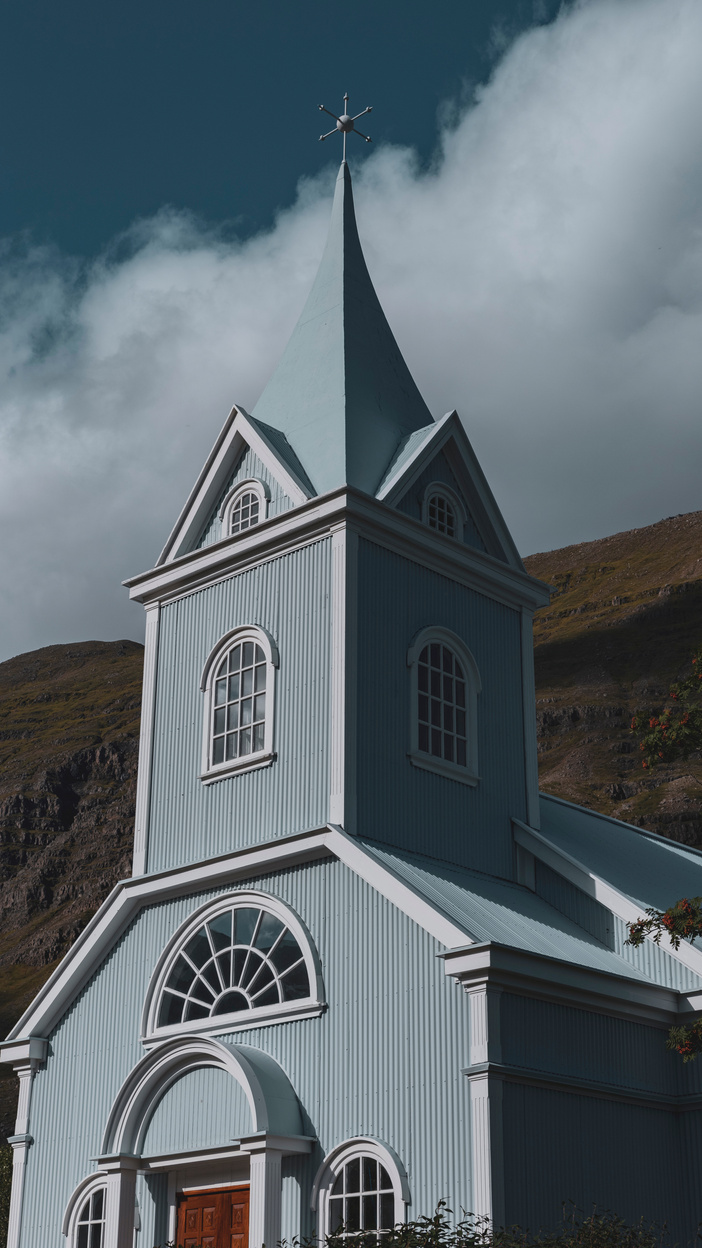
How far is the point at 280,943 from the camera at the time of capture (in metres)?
18.6

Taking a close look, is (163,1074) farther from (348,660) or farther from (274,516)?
(274,516)

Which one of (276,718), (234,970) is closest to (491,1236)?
(234,970)

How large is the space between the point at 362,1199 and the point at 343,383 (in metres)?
12.7

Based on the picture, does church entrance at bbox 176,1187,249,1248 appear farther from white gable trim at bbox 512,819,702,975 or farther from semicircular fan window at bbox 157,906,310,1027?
white gable trim at bbox 512,819,702,975

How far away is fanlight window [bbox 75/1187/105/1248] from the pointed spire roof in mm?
11003

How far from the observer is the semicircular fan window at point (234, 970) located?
60.2ft

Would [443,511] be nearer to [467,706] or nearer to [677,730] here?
[467,706]

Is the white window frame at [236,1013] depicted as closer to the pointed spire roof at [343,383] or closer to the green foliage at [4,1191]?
the pointed spire roof at [343,383]

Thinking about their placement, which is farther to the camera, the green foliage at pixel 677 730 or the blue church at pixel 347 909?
the green foliage at pixel 677 730

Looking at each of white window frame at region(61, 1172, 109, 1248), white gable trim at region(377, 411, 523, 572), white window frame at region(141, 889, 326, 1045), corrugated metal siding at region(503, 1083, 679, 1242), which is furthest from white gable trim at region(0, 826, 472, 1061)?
white gable trim at region(377, 411, 523, 572)

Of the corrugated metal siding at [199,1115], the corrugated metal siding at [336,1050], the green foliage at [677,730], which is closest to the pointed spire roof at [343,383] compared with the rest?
the green foliage at [677,730]

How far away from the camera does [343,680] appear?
63.8 ft

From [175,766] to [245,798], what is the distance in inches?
74.6

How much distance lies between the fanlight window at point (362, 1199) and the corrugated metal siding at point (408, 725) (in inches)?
175
